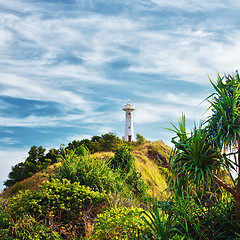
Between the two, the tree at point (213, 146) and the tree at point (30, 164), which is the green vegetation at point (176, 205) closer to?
the tree at point (213, 146)

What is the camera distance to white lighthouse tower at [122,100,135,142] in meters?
39.1

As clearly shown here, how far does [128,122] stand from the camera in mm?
39438

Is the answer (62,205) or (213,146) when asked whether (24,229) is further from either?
(213,146)

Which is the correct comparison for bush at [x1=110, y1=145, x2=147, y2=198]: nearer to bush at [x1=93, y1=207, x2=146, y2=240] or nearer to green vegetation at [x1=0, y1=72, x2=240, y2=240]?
green vegetation at [x1=0, y1=72, x2=240, y2=240]

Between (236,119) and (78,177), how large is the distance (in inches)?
201

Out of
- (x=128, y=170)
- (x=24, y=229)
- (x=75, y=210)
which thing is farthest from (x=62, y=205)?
(x=128, y=170)

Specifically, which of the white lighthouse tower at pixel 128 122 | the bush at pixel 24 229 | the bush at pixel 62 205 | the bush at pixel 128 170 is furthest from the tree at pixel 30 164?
the white lighthouse tower at pixel 128 122

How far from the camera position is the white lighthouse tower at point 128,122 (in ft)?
128

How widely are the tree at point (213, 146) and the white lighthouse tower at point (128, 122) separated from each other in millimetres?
32808

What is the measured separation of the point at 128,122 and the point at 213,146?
1332 inches

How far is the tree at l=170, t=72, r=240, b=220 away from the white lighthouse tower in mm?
32808

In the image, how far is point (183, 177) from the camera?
6098 mm

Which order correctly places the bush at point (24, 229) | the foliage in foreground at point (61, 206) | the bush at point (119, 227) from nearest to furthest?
the bush at point (119, 227) < the bush at point (24, 229) < the foliage in foreground at point (61, 206)

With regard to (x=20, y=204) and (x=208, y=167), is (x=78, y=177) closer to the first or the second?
(x=20, y=204)
